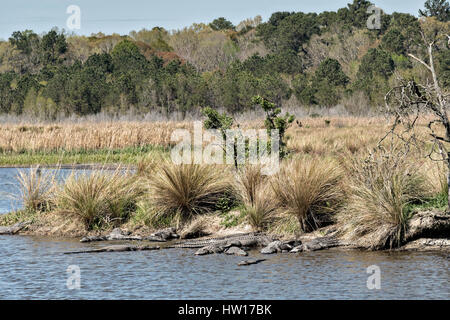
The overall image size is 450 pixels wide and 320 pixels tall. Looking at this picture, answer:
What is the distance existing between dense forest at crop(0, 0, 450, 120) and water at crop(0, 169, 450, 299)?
87.8ft

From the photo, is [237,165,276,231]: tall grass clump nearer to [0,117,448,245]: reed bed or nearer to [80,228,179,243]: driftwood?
[0,117,448,245]: reed bed

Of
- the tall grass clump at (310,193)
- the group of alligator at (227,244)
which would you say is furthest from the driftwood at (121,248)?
the tall grass clump at (310,193)

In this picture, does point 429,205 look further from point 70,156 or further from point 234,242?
point 70,156

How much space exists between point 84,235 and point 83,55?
3591 inches

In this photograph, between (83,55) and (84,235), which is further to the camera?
(83,55)

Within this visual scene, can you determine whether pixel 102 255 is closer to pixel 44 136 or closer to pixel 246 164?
pixel 246 164

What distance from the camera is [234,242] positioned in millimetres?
12141

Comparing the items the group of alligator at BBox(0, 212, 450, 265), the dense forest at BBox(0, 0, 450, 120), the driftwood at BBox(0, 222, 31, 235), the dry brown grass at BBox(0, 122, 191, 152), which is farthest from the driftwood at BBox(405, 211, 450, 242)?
the dense forest at BBox(0, 0, 450, 120)

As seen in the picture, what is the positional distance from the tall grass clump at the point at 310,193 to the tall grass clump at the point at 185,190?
55.4 inches

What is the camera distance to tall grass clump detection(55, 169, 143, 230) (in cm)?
1414

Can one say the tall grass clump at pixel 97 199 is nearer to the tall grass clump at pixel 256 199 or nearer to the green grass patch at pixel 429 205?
the tall grass clump at pixel 256 199

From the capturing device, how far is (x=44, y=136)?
35.0 meters
